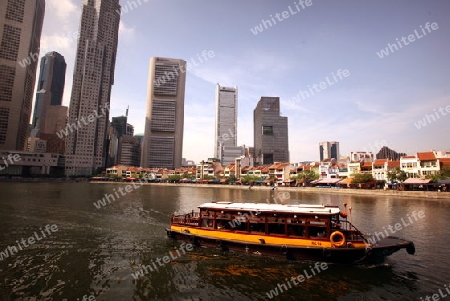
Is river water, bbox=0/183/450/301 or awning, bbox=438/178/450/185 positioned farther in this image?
awning, bbox=438/178/450/185

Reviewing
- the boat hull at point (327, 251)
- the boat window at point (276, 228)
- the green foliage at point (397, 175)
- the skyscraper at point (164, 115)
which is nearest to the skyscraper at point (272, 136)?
the skyscraper at point (164, 115)

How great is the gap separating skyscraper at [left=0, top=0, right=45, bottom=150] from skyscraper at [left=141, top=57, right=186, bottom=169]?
65325 mm

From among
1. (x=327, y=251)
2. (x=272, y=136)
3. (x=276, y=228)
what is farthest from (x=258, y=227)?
(x=272, y=136)

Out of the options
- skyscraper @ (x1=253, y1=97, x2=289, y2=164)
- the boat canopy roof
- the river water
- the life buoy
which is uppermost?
skyscraper @ (x1=253, y1=97, x2=289, y2=164)

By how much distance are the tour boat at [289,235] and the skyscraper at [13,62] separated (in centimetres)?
14854

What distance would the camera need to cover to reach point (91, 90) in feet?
480

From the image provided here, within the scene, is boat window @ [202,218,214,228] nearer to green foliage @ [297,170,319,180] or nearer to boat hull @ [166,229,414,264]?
boat hull @ [166,229,414,264]

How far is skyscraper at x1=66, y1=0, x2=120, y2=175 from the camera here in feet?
460

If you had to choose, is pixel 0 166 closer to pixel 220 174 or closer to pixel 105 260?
pixel 220 174

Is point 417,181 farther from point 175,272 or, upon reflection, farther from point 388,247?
point 175,272

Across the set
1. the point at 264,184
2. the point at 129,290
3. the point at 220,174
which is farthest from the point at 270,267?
the point at 220,174

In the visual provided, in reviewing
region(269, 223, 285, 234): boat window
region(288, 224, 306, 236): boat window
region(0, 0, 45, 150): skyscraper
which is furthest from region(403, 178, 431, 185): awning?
region(0, 0, 45, 150): skyscraper

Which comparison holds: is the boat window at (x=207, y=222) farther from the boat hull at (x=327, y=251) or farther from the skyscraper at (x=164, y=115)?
the skyscraper at (x=164, y=115)

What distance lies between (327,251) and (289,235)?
2.16 m
